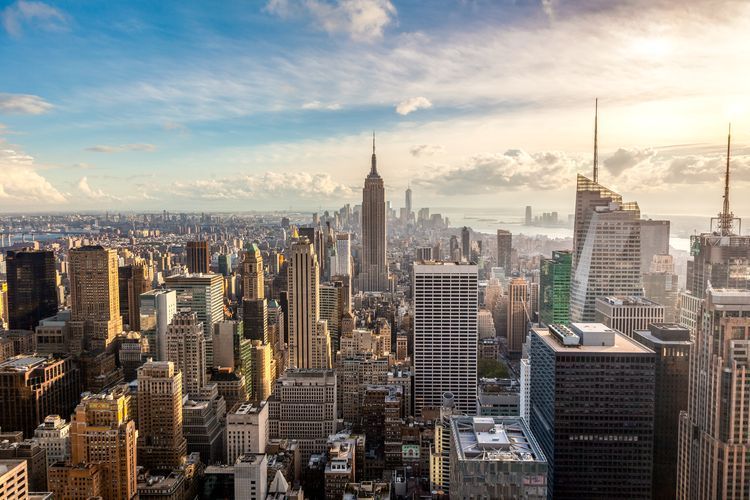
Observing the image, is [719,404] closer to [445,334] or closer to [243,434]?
[243,434]

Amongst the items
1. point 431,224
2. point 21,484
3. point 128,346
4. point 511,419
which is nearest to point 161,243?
point 128,346

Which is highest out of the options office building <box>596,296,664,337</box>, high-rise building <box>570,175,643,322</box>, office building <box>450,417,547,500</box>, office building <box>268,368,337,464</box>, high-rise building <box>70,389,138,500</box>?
high-rise building <box>570,175,643,322</box>

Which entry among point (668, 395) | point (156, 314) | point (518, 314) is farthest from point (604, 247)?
point (156, 314)

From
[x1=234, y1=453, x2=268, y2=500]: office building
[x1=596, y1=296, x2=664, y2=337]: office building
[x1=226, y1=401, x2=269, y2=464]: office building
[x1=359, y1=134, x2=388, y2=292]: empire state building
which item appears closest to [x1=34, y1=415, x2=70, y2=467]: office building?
[x1=226, y1=401, x2=269, y2=464]: office building

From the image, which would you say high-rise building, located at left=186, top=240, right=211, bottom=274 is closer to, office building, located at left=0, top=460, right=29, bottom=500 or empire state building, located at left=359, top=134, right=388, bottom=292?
empire state building, located at left=359, top=134, right=388, bottom=292

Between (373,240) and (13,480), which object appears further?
Result: (373,240)

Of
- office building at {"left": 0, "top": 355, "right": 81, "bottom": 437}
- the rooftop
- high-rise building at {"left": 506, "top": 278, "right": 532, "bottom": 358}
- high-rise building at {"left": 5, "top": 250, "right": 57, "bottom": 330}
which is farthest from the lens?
high-rise building at {"left": 506, "top": 278, "right": 532, "bottom": 358}
